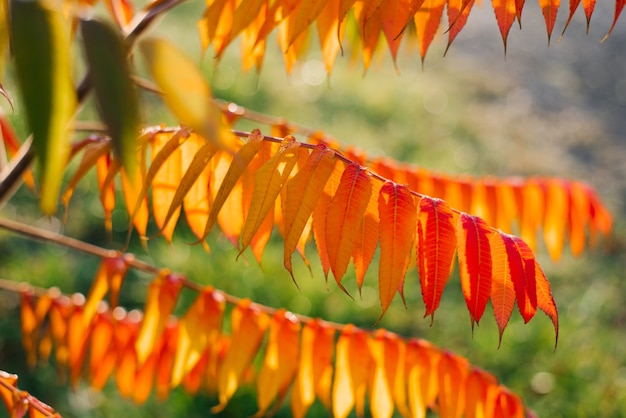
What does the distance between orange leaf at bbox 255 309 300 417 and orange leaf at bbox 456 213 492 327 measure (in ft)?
1.28

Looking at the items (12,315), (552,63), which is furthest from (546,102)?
(12,315)

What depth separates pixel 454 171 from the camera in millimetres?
4094

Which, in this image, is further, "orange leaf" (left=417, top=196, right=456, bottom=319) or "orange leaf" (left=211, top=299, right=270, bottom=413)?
"orange leaf" (left=211, top=299, right=270, bottom=413)

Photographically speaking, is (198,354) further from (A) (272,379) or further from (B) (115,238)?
(B) (115,238)

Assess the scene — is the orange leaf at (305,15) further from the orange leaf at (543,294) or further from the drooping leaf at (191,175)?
the orange leaf at (543,294)

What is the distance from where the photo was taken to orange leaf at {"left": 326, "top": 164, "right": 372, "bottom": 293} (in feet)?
2.84

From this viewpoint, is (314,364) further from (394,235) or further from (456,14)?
(456,14)

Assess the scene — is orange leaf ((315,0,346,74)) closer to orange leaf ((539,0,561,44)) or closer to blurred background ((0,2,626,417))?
blurred background ((0,2,626,417))

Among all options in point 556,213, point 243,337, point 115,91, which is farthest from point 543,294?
point 556,213

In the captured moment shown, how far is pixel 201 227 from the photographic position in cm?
115

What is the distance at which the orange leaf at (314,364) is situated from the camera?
4.03 feet

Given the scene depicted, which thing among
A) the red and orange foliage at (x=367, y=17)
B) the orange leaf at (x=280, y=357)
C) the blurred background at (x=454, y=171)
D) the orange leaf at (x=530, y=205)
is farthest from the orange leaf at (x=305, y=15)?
the orange leaf at (x=530, y=205)

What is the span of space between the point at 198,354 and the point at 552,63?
5701 millimetres

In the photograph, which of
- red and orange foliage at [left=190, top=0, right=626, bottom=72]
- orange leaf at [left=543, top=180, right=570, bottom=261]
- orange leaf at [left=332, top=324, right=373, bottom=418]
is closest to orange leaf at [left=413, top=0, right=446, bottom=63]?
red and orange foliage at [left=190, top=0, right=626, bottom=72]
